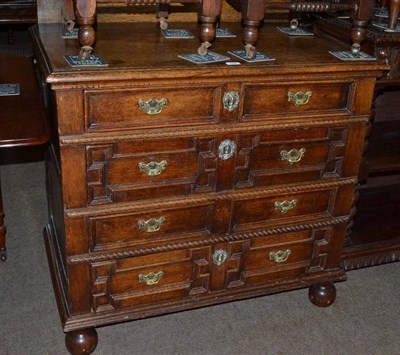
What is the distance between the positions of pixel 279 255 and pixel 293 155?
486 mm

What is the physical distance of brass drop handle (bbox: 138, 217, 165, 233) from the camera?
2252 mm

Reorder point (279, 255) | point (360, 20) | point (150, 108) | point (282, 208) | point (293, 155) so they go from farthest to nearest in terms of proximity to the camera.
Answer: point (279, 255) < point (282, 208) < point (293, 155) < point (360, 20) < point (150, 108)

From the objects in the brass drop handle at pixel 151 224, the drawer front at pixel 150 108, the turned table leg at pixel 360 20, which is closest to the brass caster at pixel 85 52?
the drawer front at pixel 150 108

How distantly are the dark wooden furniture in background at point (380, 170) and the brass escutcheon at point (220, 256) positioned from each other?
739mm

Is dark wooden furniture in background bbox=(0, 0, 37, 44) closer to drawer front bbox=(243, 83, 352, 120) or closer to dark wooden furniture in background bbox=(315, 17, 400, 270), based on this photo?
dark wooden furniture in background bbox=(315, 17, 400, 270)

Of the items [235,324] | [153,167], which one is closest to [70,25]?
[153,167]

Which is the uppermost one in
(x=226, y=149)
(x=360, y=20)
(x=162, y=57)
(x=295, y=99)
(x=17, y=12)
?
(x=360, y=20)

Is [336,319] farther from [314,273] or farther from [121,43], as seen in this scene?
[121,43]

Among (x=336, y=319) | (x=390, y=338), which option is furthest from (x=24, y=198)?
(x=390, y=338)

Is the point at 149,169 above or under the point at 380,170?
above

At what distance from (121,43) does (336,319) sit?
161cm

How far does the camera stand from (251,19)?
2.11 metres

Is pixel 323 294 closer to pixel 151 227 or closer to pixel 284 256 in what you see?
pixel 284 256

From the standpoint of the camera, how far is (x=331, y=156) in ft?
7.95
